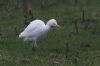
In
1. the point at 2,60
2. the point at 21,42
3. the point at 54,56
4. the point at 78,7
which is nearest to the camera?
the point at 2,60

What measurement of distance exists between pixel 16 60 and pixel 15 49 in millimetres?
2337

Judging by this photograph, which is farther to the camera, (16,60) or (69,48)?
(69,48)

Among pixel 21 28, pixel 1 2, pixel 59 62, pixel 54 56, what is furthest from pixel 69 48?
pixel 1 2

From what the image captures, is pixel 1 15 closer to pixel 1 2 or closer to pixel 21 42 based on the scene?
pixel 1 2

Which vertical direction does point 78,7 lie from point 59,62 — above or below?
above

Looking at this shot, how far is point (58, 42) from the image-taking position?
17.4 m

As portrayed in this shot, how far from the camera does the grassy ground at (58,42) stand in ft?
45.8

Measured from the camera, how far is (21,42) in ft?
56.3

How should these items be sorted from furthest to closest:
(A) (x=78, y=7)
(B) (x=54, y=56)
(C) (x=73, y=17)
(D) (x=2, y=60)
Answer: (A) (x=78, y=7), (C) (x=73, y=17), (B) (x=54, y=56), (D) (x=2, y=60)

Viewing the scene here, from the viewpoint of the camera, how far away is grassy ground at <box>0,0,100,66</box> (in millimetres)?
13948

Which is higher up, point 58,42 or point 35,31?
point 35,31

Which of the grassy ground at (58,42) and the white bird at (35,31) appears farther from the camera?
the white bird at (35,31)

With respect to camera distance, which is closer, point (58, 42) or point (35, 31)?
point (35, 31)

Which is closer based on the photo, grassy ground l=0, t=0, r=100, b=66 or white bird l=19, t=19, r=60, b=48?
grassy ground l=0, t=0, r=100, b=66
